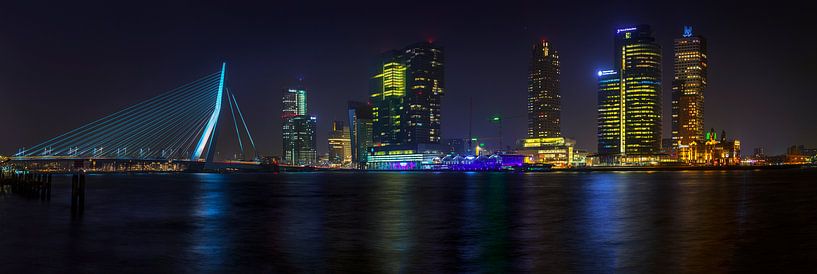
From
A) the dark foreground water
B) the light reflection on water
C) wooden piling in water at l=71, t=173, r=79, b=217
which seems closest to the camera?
the dark foreground water

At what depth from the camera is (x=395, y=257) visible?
68.4 feet

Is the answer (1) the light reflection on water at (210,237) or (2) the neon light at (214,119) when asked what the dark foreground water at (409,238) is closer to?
(1) the light reflection on water at (210,237)

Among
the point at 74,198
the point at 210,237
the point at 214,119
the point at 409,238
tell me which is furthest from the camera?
the point at 214,119

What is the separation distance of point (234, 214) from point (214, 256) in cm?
1622

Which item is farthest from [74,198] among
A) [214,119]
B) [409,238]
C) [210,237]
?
[214,119]

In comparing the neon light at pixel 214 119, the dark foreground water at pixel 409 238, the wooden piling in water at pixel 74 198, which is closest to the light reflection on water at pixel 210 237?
the dark foreground water at pixel 409 238

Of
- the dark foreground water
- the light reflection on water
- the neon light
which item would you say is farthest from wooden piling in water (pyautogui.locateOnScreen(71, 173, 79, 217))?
the neon light

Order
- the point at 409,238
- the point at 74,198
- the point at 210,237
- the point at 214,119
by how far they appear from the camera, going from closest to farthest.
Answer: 1. the point at 409,238
2. the point at 210,237
3. the point at 74,198
4. the point at 214,119

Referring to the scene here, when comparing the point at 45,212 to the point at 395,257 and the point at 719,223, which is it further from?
the point at 719,223

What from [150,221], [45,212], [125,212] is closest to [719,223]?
[150,221]

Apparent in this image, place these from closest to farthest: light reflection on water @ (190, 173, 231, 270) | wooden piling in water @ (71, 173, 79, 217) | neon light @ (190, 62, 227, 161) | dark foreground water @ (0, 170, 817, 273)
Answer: dark foreground water @ (0, 170, 817, 273) < light reflection on water @ (190, 173, 231, 270) < wooden piling in water @ (71, 173, 79, 217) < neon light @ (190, 62, 227, 161)

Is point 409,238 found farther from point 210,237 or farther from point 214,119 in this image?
point 214,119

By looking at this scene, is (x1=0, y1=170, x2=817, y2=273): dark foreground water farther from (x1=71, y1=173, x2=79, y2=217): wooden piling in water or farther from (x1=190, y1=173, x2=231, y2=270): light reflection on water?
(x1=71, y1=173, x2=79, y2=217): wooden piling in water

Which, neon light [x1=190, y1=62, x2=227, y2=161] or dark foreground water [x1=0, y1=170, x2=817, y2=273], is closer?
dark foreground water [x1=0, y1=170, x2=817, y2=273]
